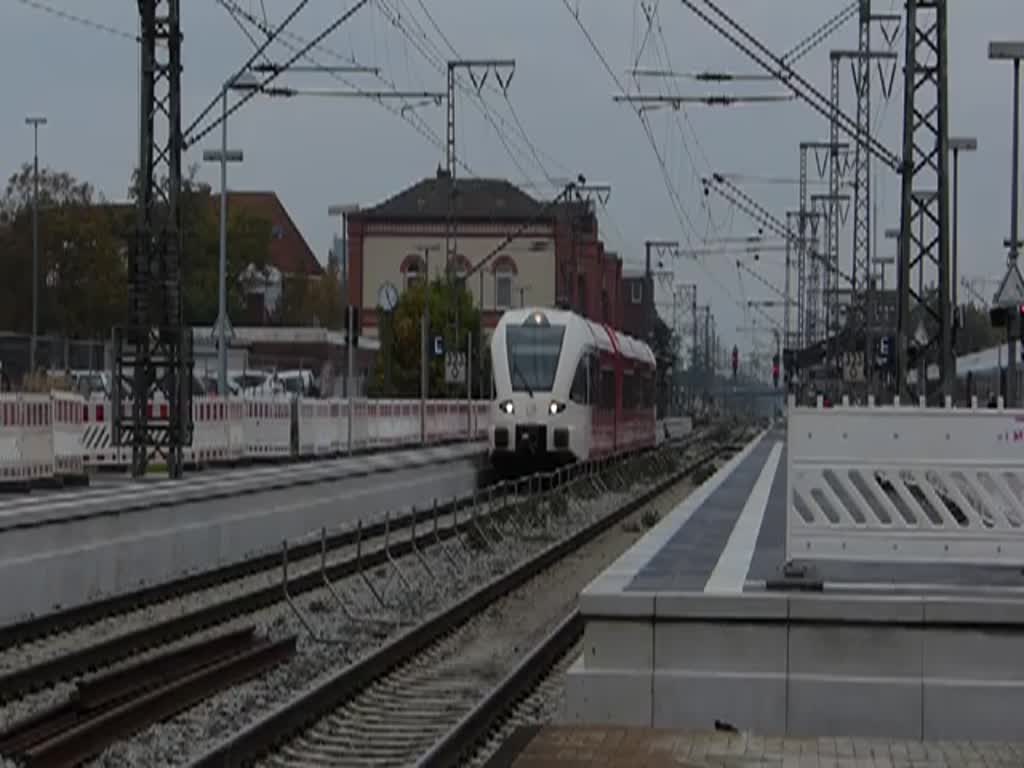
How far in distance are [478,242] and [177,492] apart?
80.8 m

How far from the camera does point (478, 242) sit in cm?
10419

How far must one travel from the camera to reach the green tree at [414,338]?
221 feet

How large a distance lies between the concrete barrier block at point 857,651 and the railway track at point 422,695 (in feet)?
7.56

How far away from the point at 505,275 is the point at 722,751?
9102 cm

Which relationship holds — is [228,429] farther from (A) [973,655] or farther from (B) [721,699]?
(A) [973,655]

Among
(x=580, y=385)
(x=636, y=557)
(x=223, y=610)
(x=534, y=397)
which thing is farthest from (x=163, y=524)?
(x=580, y=385)

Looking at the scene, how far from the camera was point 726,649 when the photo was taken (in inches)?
466

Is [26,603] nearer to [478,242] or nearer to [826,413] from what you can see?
[826,413]

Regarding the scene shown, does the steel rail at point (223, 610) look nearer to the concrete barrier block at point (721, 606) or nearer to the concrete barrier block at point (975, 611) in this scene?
the concrete barrier block at point (721, 606)

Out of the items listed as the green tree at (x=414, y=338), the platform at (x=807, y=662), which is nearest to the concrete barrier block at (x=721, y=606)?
the platform at (x=807, y=662)

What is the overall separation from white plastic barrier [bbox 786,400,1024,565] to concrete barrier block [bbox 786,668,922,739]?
3.67 ft

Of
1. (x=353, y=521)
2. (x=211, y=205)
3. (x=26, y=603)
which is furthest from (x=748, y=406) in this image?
(x=26, y=603)

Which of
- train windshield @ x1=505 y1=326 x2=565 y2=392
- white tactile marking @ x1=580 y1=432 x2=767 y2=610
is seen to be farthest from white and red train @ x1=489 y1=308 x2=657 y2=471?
white tactile marking @ x1=580 y1=432 x2=767 y2=610

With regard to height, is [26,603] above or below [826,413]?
below
